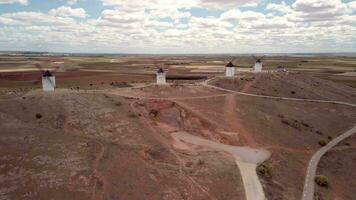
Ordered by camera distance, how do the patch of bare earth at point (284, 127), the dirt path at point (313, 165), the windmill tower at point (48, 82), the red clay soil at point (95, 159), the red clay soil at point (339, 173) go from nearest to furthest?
the red clay soil at point (95, 159) < the dirt path at point (313, 165) < the red clay soil at point (339, 173) < the patch of bare earth at point (284, 127) < the windmill tower at point (48, 82)

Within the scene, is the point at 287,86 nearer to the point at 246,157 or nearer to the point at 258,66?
the point at 258,66

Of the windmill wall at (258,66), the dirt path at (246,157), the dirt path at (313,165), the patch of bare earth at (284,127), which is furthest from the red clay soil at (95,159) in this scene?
the windmill wall at (258,66)

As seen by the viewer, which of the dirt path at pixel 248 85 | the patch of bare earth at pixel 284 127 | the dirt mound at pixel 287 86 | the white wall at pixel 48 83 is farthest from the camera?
the dirt mound at pixel 287 86

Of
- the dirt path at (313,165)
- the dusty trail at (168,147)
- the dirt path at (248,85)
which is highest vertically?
the dirt path at (248,85)

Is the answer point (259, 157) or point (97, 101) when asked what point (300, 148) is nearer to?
point (259, 157)

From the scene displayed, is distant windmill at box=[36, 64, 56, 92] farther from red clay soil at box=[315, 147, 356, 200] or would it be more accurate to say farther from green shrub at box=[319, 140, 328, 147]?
green shrub at box=[319, 140, 328, 147]

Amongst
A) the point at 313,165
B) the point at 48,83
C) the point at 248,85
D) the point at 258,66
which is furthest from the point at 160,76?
the point at 313,165

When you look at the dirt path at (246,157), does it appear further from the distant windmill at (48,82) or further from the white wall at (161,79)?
the white wall at (161,79)
